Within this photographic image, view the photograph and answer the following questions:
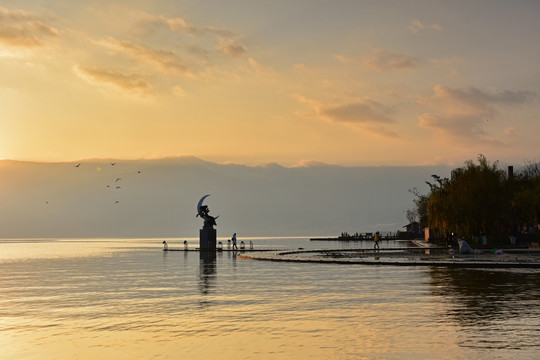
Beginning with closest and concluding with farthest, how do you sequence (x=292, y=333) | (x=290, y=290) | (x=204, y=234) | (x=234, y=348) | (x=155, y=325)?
(x=234, y=348) → (x=292, y=333) → (x=155, y=325) → (x=290, y=290) → (x=204, y=234)

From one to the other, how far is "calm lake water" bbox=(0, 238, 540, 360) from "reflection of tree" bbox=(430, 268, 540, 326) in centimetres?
4

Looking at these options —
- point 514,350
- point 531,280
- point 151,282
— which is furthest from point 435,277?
point 514,350

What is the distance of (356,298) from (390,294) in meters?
1.84

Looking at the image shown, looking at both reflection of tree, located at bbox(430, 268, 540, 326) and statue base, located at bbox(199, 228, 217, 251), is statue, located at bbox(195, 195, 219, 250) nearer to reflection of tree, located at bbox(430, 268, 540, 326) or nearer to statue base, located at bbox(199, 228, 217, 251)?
statue base, located at bbox(199, 228, 217, 251)

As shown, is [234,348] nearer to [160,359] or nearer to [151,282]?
[160,359]

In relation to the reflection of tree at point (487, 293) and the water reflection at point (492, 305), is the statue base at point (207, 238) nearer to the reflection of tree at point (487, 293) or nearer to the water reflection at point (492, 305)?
the reflection of tree at point (487, 293)

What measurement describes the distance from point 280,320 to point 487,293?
10303mm

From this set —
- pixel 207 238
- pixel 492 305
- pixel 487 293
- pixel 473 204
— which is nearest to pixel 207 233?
pixel 207 238

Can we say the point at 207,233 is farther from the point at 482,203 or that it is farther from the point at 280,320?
the point at 280,320

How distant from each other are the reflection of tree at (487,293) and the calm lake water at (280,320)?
4cm

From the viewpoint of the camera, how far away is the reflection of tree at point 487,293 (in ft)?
64.2

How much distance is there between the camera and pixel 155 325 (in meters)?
18.7

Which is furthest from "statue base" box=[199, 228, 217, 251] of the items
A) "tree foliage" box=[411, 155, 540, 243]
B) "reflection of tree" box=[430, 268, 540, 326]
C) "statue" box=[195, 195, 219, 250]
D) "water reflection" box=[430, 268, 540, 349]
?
"water reflection" box=[430, 268, 540, 349]

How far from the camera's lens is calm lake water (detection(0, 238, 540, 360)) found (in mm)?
14727
